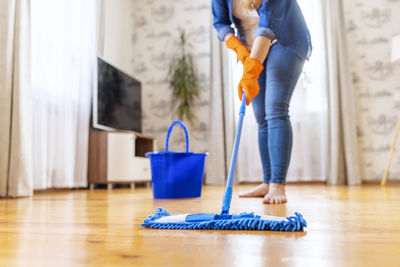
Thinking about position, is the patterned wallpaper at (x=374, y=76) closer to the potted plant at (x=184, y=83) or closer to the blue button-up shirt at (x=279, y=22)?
the potted plant at (x=184, y=83)

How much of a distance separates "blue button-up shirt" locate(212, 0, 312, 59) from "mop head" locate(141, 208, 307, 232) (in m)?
0.84

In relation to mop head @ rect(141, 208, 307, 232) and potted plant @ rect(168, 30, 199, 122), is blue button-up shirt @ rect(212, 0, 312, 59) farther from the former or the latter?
potted plant @ rect(168, 30, 199, 122)

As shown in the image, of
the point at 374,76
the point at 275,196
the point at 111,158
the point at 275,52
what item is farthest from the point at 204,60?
the point at 275,196

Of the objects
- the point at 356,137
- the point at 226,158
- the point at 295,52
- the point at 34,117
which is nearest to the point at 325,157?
the point at 356,137

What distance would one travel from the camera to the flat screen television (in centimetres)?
316

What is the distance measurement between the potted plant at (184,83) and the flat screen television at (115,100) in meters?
0.42

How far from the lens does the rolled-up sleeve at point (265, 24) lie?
136 centimetres

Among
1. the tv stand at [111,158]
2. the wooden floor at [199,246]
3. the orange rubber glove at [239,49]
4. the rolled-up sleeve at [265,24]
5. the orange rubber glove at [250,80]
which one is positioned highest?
the rolled-up sleeve at [265,24]

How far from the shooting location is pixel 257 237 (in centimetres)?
64

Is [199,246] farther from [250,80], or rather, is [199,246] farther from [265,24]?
[265,24]

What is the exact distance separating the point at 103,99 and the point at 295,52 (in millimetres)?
2156

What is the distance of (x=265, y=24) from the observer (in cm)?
138

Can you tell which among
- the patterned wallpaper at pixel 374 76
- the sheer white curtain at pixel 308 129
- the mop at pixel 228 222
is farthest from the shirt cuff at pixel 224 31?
the patterned wallpaper at pixel 374 76

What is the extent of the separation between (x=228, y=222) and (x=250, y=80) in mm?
638
